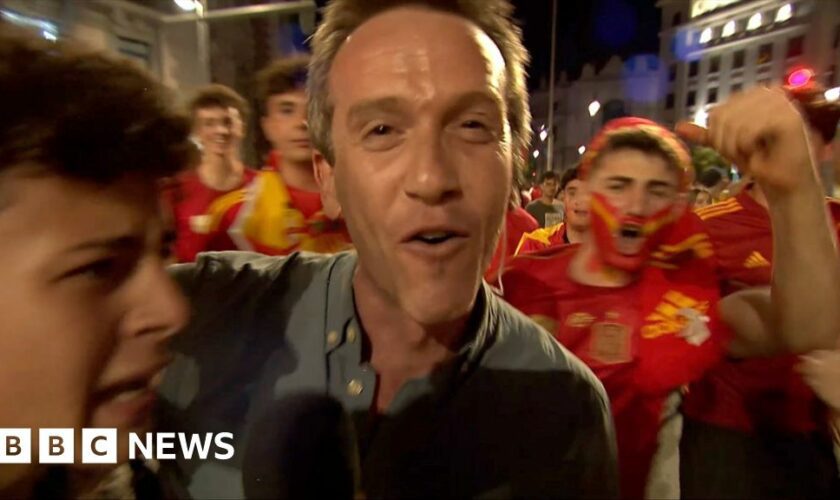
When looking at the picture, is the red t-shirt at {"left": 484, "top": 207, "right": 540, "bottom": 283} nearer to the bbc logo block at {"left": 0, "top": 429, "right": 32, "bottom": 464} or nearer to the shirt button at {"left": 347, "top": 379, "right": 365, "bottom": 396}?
the shirt button at {"left": 347, "top": 379, "right": 365, "bottom": 396}

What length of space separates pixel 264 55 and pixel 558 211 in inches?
25.0

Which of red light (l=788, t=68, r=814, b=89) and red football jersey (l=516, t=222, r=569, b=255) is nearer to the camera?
red light (l=788, t=68, r=814, b=89)

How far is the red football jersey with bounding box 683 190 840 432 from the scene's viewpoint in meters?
1.00

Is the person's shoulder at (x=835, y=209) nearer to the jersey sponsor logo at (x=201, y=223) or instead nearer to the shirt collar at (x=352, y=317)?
the shirt collar at (x=352, y=317)

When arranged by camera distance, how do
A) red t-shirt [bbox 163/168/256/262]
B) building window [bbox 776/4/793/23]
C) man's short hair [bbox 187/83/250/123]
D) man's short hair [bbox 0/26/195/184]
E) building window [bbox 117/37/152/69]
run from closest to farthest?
man's short hair [bbox 0/26/195/184] → building window [bbox 117/37/152/69] → man's short hair [bbox 187/83/250/123] → red t-shirt [bbox 163/168/256/262] → building window [bbox 776/4/793/23]

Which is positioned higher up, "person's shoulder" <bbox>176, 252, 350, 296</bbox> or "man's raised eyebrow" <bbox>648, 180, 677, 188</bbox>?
"man's raised eyebrow" <bbox>648, 180, 677, 188</bbox>

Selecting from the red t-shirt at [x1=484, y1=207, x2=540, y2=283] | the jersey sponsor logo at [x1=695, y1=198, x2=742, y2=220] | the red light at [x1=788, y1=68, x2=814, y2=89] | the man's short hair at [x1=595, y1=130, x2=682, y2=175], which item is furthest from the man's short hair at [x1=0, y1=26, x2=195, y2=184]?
the jersey sponsor logo at [x1=695, y1=198, x2=742, y2=220]

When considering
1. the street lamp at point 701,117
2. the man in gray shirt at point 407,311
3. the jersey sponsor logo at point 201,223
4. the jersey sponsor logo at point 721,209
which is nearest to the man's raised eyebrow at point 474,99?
the man in gray shirt at point 407,311

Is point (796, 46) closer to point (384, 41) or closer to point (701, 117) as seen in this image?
point (701, 117)

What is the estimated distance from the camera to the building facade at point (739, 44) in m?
0.89

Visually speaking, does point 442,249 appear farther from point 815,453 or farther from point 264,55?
point 815,453

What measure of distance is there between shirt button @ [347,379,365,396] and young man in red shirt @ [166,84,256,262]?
257mm

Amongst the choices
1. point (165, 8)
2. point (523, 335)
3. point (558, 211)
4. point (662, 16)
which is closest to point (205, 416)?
point (523, 335)

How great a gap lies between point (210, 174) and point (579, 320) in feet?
2.69
